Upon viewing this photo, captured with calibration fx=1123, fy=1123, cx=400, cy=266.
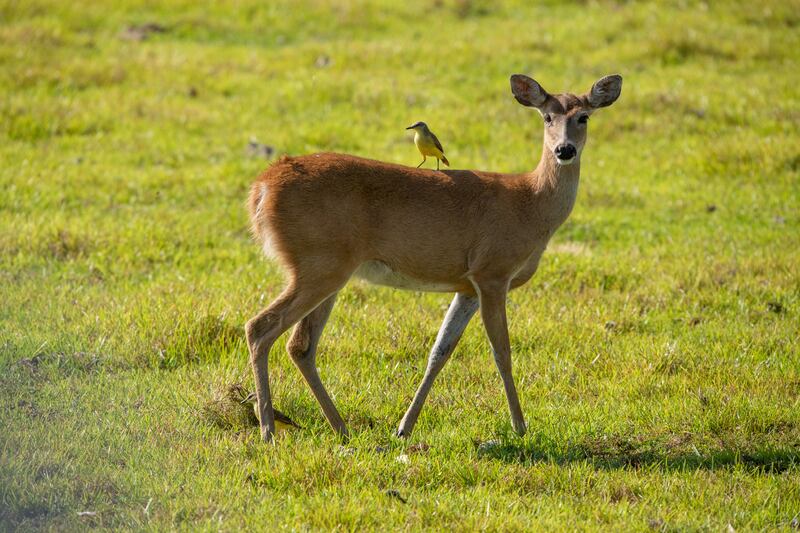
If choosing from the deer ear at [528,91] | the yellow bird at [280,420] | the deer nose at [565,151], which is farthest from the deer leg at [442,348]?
the deer ear at [528,91]

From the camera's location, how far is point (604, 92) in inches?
252

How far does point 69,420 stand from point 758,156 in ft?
27.1

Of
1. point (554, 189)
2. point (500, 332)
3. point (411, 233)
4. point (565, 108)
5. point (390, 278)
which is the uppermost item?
point (565, 108)

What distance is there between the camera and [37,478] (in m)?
5.02

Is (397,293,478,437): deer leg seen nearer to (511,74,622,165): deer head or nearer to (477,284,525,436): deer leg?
(477,284,525,436): deer leg

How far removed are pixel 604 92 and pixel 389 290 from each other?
8.57 ft

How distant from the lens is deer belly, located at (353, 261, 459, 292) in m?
6.00

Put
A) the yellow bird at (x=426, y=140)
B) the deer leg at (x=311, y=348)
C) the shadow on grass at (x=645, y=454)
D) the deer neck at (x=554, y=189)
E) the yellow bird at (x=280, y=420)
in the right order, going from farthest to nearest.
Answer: the yellow bird at (x=426, y=140)
the deer neck at (x=554, y=189)
the deer leg at (x=311, y=348)
the yellow bird at (x=280, y=420)
the shadow on grass at (x=645, y=454)

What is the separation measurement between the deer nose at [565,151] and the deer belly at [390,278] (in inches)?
35.7

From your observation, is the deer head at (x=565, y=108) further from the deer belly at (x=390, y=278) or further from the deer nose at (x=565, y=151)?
the deer belly at (x=390, y=278)

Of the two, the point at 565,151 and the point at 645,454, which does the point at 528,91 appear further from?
the point at 645,454

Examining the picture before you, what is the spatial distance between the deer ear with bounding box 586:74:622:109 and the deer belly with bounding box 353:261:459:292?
1.33 metres

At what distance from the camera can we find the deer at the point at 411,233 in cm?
577

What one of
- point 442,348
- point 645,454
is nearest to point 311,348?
point 442,348
